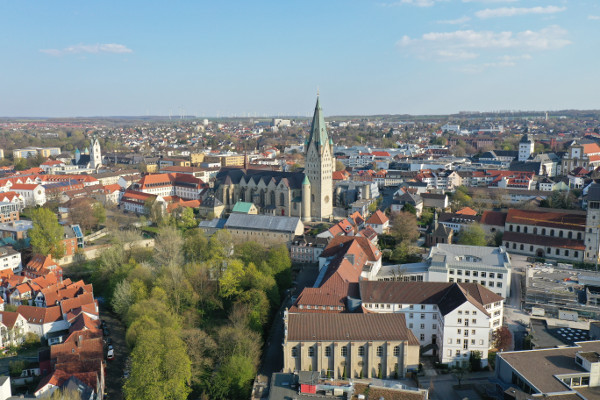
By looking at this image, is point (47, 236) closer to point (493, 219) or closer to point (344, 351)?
point (344, 351)

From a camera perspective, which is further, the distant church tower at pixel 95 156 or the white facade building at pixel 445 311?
the distant church tower at pixel 95 156

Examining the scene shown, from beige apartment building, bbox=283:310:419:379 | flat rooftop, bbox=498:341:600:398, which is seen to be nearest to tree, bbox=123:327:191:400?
beige apartment building, bbox=283:310:419:379

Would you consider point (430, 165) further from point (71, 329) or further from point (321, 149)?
point (71, 329)

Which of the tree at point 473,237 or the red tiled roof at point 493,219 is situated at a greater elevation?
the red tiled roof at point 493,219

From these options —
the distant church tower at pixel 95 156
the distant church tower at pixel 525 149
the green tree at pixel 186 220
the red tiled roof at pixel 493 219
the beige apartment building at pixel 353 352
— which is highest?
the distant church tower at pixel 525 149

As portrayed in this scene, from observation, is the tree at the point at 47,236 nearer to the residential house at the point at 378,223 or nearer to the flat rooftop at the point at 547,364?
the residential house at the point at 378,223

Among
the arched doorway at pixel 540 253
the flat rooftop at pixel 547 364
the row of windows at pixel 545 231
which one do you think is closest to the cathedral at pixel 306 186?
the row of windows at pixel 545 231

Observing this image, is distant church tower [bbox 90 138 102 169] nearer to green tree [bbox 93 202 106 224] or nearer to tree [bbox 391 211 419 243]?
green tree [bbox 93 202 106 224]
